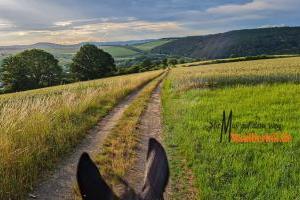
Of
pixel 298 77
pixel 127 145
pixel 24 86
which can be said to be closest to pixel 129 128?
pixel 127 145

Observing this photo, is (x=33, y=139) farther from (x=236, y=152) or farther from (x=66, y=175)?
(x=236, y=152)

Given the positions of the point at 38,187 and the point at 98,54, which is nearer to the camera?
the point at 38,187

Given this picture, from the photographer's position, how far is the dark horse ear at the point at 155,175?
1875 mm

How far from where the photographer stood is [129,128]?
36.1ft

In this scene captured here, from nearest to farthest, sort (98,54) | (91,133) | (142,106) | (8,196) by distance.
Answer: (8,196) < (91,133) < (142,106) < (98,54)

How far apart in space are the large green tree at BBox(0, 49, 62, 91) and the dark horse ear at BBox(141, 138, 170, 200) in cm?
7068

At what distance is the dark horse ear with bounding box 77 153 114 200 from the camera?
1691 mm

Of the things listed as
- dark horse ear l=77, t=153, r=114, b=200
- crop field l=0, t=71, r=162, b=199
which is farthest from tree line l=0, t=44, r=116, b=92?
dark horse ear l=77, t=153, r=114, b=200

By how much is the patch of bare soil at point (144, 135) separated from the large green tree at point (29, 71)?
5656cm

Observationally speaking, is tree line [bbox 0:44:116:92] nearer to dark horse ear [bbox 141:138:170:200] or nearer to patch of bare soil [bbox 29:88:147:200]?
patch of bare soil [bbox 29:88:147:200]

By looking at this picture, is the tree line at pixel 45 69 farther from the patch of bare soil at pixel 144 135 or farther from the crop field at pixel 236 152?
the crop field at pixel 236 152

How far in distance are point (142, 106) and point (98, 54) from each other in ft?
211

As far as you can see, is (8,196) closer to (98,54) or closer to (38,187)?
(38,187)

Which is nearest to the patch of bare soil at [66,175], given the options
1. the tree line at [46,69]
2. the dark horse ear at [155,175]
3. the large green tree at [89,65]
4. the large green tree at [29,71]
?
the dark horse ear at [155,175]
